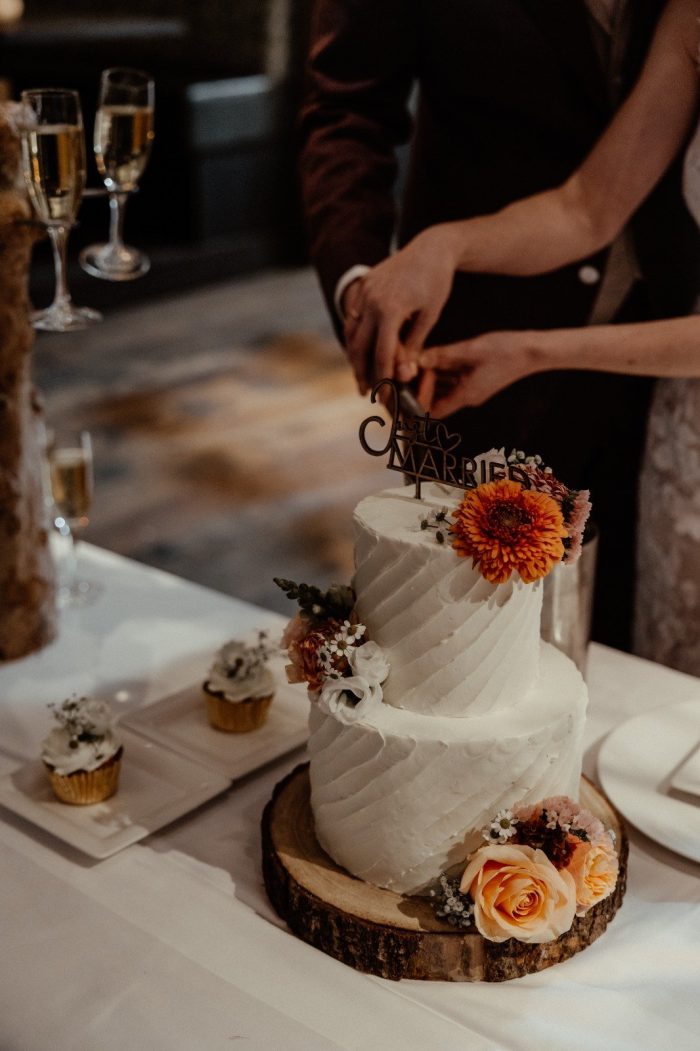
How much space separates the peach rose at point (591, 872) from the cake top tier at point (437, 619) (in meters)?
0.16

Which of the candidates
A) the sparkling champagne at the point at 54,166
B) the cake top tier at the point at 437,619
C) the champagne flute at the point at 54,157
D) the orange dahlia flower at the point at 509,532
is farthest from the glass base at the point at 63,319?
the orange dahlia flower at the point at 509,532

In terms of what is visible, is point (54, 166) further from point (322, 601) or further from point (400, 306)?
point (322, 601)

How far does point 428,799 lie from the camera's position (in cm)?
119

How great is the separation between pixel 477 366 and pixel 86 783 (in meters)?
0.98

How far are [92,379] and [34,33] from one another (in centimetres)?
295

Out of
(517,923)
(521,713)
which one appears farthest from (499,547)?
(517,923)

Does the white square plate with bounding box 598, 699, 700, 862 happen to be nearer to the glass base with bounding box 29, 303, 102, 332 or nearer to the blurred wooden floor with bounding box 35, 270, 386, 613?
the glass base with bounding box 29, 303, 102, 332

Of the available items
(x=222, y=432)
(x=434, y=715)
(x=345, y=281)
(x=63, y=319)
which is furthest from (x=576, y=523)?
(x=222, y=432)

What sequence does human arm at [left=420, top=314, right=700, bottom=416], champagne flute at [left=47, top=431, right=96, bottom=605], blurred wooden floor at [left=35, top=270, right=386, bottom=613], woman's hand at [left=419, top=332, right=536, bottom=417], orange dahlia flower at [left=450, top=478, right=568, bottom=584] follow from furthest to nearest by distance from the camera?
blurred wooden floor at [left=35, top=270, right=386, bottom=613] < champagne flute at [left=47, top=431, right=96, bottom=605] < woman's hand at [left=419, top=332, right=536, bottom=417] < human arm at [left=420, top=314, right=700, bottom=416] < orange dahlia flower at [left=450, top=478, right=568, bottom=584]

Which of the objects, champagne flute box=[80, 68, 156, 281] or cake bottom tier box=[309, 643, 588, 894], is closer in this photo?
cake bottom tier box=[309, 643, 588, 894]

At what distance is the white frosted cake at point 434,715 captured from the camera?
3.81 feet

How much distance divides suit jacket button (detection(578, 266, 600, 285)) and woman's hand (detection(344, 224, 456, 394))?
0.22 metres

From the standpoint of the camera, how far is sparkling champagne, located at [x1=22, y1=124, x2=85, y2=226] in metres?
1.58

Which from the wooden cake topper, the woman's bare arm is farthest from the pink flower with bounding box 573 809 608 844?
the woman's bare arm
